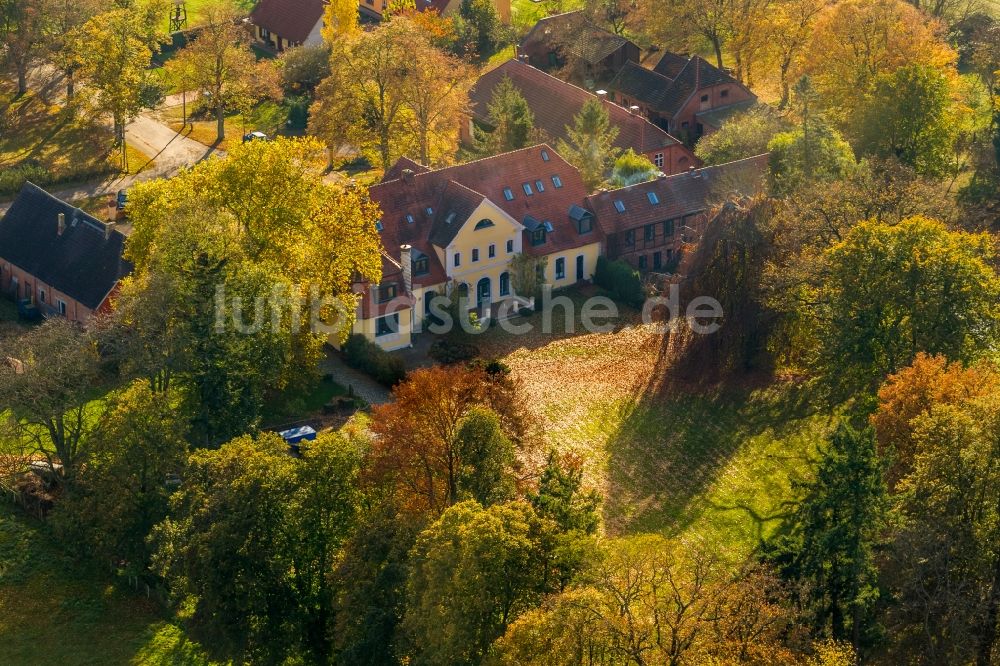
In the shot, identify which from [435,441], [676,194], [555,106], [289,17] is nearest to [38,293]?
[435,441]

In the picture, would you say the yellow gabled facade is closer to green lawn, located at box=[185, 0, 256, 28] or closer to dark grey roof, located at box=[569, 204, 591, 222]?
dark grey roof, located at box=[569, 204, 591, 222]

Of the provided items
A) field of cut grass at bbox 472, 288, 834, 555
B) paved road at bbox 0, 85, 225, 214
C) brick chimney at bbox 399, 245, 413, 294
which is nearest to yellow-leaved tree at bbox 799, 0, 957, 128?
field of cut grass at bbox 472, 288, 834, 555

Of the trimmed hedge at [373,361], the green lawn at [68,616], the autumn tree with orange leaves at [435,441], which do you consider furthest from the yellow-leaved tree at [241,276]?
the autumn tree with orange leaves at [435,441]

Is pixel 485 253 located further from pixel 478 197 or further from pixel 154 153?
pixel 154 153

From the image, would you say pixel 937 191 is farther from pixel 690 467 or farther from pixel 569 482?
pixel 569 482

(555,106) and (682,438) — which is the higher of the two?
(555,106)
